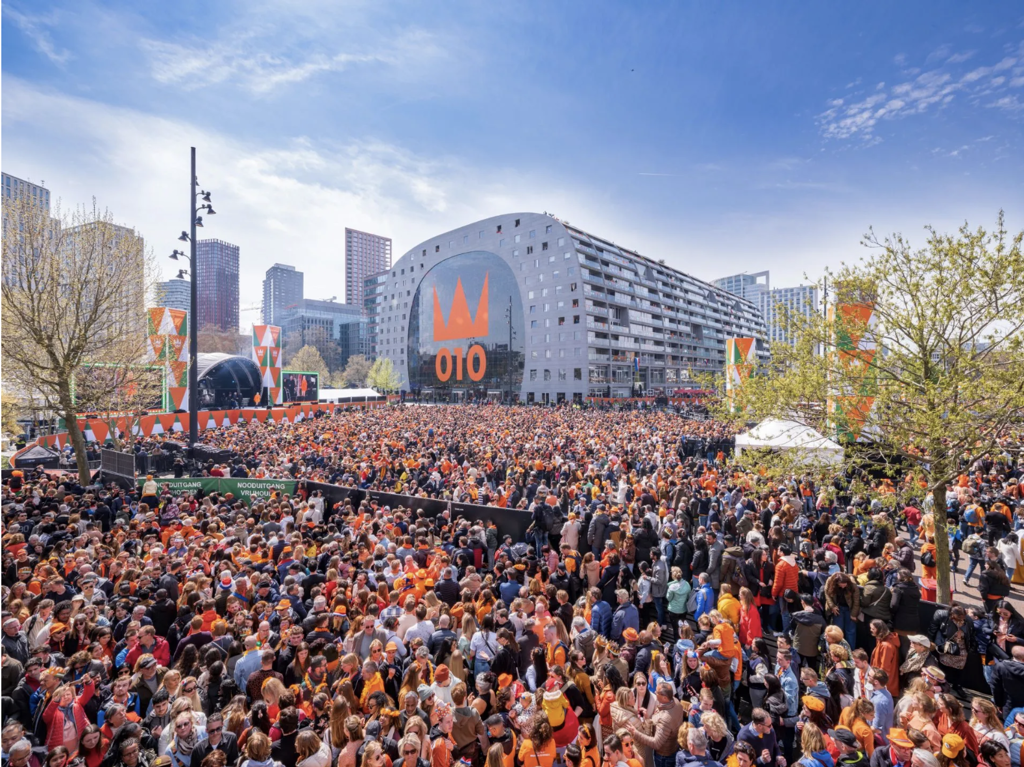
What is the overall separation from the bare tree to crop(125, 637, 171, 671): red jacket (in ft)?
35.5

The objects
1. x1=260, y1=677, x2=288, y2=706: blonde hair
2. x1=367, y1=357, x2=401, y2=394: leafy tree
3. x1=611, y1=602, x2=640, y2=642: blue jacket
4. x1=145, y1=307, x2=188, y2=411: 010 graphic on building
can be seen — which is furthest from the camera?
x1=367, y1=357, x2=401, y2=394: leafy tree

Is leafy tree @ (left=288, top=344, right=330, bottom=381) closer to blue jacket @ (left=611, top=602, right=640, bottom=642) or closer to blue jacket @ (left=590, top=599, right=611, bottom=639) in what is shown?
blue jacket @ (left=590, top=599, right=611, bottom=639)

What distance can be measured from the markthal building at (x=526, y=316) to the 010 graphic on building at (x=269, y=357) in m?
29.6

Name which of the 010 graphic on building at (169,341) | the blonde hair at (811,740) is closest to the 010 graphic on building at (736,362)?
the blonde hair at (811,740)

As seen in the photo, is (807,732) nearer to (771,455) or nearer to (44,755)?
(771,455)

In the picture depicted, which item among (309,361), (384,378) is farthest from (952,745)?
(309,361)

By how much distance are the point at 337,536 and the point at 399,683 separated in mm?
4517

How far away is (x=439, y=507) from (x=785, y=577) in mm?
8679

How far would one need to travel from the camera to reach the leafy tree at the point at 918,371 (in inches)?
262

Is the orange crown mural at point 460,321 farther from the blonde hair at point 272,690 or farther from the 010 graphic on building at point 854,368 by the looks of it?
the blonde hair at point 272,690

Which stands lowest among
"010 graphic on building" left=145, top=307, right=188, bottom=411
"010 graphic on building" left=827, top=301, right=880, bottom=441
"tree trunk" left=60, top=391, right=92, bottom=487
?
"tree trunk" left=60, top=391, right=92, bottom=487

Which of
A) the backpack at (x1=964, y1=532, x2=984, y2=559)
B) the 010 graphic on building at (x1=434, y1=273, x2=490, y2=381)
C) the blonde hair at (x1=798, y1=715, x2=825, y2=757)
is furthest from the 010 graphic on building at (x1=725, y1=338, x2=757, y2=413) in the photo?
the 010 graphic on building at (x1=434, y1=273, x2=490, y2=381)

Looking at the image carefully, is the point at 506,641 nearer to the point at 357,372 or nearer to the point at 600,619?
the point at 600,619

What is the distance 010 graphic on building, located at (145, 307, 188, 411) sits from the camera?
20047mm
